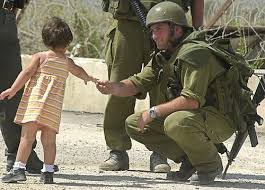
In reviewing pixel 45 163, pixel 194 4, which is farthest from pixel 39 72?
pixel 194 4

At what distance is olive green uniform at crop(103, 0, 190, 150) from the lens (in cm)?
688

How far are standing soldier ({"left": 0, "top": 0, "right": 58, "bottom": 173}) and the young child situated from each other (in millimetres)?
406

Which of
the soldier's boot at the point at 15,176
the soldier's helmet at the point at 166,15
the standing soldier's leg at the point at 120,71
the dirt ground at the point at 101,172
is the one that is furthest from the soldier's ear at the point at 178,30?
the soldier's boot at the point at 15,176

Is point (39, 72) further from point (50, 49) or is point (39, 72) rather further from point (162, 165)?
point (162, 165)

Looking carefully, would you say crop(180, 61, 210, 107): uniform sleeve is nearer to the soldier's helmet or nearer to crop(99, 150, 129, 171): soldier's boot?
the soldier's helmet

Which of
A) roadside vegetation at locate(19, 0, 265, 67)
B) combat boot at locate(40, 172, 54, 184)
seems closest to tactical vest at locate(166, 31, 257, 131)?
combat boot at locate(40, 172, 54, 184)

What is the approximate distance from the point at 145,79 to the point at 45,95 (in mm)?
841

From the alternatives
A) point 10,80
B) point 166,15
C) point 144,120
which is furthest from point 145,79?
point 10,80

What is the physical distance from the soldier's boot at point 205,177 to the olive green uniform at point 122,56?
0.91 m

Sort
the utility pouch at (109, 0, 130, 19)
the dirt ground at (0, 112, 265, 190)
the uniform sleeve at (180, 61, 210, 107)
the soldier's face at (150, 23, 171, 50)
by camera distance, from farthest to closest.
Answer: the utility pouch at (109, 0, 130, 19)
the soldier's face at (150, 23, 171, 50)
the dirt ground at (0, 112, 265, 190)
the uniform sleeve at (180, 61, 210, 107)

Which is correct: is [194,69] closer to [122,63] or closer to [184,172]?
[184,172]

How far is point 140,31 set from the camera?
6.93 m

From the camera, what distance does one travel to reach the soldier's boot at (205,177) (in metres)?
6.24

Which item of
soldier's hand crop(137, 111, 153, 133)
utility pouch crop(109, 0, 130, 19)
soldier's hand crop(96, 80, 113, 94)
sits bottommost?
soldier's hand crop(137, 111, 153, 133)
